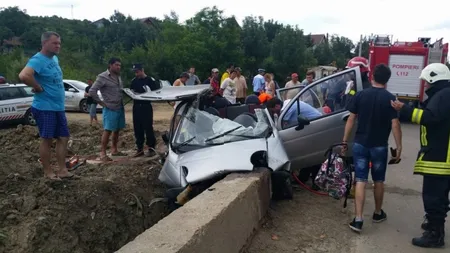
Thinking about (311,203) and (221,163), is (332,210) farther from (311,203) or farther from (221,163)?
(221,163)

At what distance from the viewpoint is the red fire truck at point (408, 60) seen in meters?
16.7

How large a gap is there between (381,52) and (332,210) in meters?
13.4

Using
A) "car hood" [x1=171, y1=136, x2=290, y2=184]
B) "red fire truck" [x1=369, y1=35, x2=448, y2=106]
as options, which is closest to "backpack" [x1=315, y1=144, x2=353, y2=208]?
"car hood" [x1=171, y1=136, x2=290, y2=184]

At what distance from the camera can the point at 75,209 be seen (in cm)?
470

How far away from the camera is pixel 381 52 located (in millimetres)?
17141

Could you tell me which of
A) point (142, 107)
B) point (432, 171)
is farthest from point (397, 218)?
point (142, 107)

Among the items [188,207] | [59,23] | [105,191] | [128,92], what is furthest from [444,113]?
[59,23]

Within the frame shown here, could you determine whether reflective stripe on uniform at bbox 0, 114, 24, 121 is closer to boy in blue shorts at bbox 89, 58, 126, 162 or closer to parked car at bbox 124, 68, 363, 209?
boy in blue shorts at bbox 89, 58, 126, 162

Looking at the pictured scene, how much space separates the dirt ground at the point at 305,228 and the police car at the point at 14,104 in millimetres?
11153

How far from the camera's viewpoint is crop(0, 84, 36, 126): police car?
13492 mm

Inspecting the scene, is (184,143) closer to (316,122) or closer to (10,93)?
(316,122)

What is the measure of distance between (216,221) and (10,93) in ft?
41.5

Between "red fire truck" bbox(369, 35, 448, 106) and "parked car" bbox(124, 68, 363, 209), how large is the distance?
11.7 m

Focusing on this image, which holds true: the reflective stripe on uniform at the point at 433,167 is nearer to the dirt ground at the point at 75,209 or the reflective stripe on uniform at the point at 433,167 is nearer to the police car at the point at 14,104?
the dirt ground at the point at 75,209
